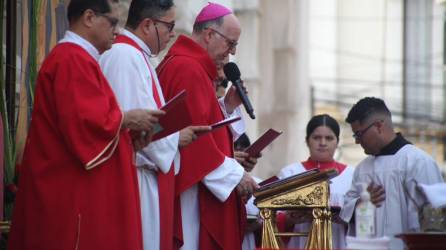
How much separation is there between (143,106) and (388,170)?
199 cm

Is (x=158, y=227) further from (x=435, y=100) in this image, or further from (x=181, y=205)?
(x=435, y=100)

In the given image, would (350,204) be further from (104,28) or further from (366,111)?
(104,28)

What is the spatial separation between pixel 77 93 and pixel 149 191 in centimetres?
106

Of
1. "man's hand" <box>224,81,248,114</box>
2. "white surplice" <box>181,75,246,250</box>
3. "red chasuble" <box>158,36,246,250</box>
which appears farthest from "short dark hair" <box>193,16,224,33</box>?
"white surplice" <box>181,75,246,250</box>

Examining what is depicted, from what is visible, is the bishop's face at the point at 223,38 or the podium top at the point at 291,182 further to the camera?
the bishop's face at the point at 223,38

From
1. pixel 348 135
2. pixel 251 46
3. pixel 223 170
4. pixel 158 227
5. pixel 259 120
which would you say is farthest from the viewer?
pixel 348 135

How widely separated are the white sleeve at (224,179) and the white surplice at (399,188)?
0.81m

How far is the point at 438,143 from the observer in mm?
30984

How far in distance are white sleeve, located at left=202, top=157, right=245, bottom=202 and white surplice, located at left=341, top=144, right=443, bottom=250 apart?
0.81 meters

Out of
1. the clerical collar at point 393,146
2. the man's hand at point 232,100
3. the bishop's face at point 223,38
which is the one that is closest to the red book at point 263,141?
the man's hand at point 232,100

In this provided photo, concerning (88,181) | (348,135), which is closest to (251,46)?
(348,135)

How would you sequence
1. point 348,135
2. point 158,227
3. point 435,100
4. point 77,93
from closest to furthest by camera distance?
point 77,93 < point 158,227 < point 348,135 < point 435,100

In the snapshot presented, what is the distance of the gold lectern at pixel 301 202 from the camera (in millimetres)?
7793

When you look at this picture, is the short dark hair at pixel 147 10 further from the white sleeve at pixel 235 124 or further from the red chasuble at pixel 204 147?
the white sleeve at pixel 235 124
